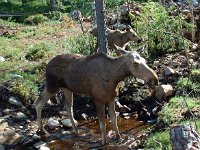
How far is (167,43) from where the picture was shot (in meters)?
16.4

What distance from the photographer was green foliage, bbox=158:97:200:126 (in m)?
11.0

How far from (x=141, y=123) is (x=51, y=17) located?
57.8 ft

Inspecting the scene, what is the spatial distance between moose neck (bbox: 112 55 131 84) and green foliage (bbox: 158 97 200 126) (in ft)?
5.06

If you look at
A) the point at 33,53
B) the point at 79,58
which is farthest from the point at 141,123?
the point at 33,53

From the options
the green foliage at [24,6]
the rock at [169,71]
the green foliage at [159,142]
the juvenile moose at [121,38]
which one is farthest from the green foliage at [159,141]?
the green foliage at [24,6]

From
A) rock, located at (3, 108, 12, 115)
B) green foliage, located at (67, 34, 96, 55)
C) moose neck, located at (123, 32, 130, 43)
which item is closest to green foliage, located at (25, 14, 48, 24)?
moose neck, located at (123, 32, 130, 43)

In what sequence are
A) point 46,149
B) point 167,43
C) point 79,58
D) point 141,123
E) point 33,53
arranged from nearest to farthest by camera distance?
point 46,149
point 79,58
point 141,123
point 167,43
point 33,53

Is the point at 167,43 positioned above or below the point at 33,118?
above

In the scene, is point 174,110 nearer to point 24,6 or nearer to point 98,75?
point 98,75

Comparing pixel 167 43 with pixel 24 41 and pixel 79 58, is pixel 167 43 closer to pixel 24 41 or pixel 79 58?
pixel 79 58

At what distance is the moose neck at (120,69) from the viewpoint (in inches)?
416

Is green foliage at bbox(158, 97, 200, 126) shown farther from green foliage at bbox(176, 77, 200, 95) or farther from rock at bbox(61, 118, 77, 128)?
rock at bbox(61, 118, 77, 128)

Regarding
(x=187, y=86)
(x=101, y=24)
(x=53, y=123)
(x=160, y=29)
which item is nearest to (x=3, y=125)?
(x=53, y=123)

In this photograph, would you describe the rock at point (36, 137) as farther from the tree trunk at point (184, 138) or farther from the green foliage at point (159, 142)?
the tree trunk at point (184, 138)
